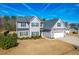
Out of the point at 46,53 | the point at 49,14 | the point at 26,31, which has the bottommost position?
the point at 46,53

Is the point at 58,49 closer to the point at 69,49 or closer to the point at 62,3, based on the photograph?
the point at 69,49

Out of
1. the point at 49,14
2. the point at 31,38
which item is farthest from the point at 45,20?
the point at 31,38

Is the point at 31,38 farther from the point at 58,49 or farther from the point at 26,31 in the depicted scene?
the point at 58,49

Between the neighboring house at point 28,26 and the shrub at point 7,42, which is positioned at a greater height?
the neighboring house at point 28,26

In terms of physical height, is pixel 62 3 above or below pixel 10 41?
above

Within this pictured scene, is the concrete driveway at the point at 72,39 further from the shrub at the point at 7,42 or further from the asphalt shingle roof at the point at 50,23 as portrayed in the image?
the shrub at the point at 7,42

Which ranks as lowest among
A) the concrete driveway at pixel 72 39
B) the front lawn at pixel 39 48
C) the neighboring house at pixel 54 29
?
the front lawn at pixel 39 48

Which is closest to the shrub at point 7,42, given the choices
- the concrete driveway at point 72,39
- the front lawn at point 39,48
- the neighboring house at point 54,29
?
the front lawn at point 39,48
